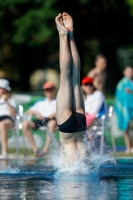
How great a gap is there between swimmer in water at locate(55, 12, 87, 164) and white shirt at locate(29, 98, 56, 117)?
5.91m

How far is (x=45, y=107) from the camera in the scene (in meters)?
17.3

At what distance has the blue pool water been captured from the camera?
9008 millimetres

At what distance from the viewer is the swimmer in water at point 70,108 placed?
1120 cm

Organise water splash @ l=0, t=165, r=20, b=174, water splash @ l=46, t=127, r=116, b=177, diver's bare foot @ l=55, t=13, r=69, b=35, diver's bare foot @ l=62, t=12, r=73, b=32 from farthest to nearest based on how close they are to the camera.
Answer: water splash @ l=0, t=165, r=20, b=174, diver's bare foot @ l=62, t=12, r=73, b=32, diver's bare foot @ l=55, t=13, r=69, b=35, water splash @ l=46, t=127, r=116, b=177

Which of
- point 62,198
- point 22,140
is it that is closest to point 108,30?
point 22,140

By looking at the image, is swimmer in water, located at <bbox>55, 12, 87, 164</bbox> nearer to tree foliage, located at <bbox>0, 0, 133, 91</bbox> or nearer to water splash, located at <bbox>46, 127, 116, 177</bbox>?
water splash, located at <bbox>46, 127, 116, 177</bbox>

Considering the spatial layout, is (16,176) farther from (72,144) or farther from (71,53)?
(71,53)

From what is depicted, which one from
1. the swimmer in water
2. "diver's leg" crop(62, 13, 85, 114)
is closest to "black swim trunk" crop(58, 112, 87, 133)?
the swimmer in water

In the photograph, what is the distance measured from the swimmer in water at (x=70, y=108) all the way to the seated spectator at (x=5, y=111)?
18.3 ft

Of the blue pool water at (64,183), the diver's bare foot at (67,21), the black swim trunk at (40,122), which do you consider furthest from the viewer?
the black swim trunk at (40,122)

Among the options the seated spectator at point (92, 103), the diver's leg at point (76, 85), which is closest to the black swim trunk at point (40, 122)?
the seated spectator at point (92, 103)

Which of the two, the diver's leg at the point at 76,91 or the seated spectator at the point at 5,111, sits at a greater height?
the seated spectator at the point at 5,111

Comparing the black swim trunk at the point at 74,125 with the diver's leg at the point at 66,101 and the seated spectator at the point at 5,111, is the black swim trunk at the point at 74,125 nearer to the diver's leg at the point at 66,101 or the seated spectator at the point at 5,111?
the diver's leg at the point at 66,101

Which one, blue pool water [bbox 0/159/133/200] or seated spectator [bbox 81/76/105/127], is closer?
blue pool water [bbox 0/159/133/200]
